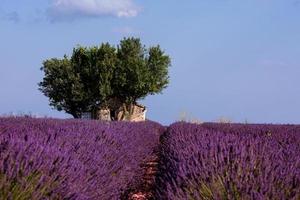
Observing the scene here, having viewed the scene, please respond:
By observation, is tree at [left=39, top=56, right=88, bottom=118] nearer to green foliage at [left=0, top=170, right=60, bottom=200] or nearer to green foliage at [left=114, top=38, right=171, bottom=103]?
green foliage at [left=114, top=38, right=171, bottom=103]

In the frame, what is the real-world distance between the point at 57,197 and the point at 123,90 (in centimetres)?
4677

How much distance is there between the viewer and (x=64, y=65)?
5053 centimetres

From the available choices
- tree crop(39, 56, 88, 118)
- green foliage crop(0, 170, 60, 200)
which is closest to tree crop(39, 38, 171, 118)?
tree crop(39, 56, 88, 118)

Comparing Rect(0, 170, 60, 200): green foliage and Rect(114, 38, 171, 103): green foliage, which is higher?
Rect(114, 38, 171, 103): green foliage

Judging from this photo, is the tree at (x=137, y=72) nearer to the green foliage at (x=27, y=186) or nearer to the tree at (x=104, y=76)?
the tree at (x=104, y=76)

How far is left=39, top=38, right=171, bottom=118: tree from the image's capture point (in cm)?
4894

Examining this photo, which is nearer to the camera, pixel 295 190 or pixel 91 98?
pixel 295 190

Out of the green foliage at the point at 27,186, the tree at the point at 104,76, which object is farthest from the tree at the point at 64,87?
the green foliage at the point at 27,186

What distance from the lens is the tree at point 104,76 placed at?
4894 cm

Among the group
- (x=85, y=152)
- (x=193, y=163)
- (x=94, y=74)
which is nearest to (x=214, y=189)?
(x=193, y=163)

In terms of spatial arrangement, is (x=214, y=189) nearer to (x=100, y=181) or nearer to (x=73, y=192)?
(x=73, y=192)

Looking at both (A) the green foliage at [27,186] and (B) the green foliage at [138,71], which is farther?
(B) the green foliage at [138,71]

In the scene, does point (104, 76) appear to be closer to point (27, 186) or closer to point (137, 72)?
point (137, 72)

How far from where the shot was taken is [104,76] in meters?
48.3
